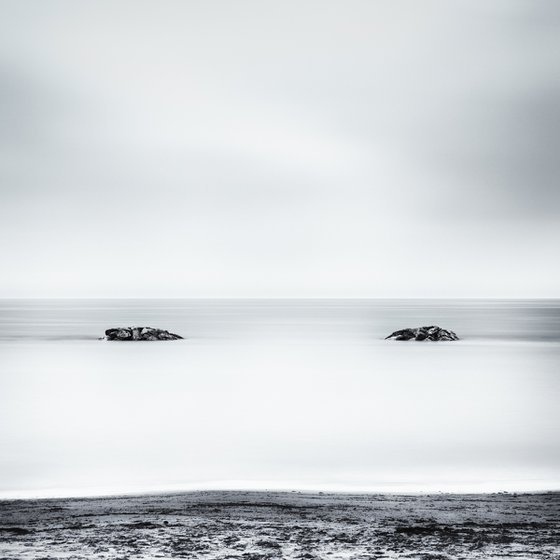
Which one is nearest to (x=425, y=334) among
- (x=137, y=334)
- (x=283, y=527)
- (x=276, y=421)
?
(x=137, y=334)

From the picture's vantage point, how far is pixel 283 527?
9266 mm

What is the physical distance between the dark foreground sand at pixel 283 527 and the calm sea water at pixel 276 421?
8.41ft

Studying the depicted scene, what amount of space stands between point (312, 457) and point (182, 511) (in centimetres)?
834

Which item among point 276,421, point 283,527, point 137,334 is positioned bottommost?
point 276,421

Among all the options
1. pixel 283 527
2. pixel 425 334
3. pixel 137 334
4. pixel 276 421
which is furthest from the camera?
pixel 425 334

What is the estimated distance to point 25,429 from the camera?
22.2 metres

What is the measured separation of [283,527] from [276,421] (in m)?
15.5

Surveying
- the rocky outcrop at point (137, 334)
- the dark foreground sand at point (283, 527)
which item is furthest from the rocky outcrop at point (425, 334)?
the dark foreground sand at point (283, 527)

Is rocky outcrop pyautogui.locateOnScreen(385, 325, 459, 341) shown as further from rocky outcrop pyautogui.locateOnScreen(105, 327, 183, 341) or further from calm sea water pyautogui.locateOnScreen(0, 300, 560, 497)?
rocky outcrop pyautogui.locateOnScreen(105, 327, 183, 341)

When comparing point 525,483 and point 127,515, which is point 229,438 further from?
point 127,515

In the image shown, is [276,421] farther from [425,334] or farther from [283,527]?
[425,334]

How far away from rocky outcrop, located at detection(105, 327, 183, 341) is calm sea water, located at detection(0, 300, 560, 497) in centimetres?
1029

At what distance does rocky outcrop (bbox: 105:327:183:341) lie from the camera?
6206cm

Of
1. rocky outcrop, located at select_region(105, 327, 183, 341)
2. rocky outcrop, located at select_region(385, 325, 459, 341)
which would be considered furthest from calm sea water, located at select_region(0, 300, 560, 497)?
rocky outcrop, located at select_region(385, 325, 459, 341)
